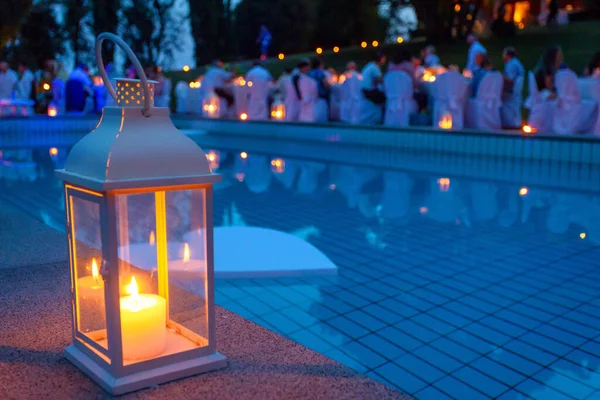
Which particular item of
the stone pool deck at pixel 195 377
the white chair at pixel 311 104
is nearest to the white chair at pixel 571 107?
the white chair at pixel 311 104

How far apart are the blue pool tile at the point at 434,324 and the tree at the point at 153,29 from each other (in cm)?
2740

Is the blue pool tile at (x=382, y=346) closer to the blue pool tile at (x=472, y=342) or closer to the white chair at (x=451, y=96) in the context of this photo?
the blue pool tile at (x=472, y=342)

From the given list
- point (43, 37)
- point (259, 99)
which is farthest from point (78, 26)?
point (259, 99)

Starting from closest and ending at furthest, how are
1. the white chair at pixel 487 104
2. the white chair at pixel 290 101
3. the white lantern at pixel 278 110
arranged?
the white chair at pixel 487 104 < the white chair at pixel 290 101 < the white lantern at pixel 278 110

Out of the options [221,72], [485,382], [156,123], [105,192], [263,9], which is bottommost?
[485,382]

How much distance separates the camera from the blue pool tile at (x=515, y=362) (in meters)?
2.03

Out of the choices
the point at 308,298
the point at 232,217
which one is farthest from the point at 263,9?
the point at 308,298

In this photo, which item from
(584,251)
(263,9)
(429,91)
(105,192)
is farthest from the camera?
(263,9)

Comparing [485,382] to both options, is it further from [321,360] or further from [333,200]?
[333,200]

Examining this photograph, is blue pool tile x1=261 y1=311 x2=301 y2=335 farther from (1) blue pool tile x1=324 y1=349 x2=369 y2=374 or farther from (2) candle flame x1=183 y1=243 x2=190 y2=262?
(2) candle flame x1=183 y1=243 x2=190 y2=262

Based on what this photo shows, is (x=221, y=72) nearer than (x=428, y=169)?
No

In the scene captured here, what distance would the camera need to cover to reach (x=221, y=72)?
1398 centimetres

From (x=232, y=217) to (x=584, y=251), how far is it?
2.49 metres

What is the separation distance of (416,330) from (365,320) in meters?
0.22
